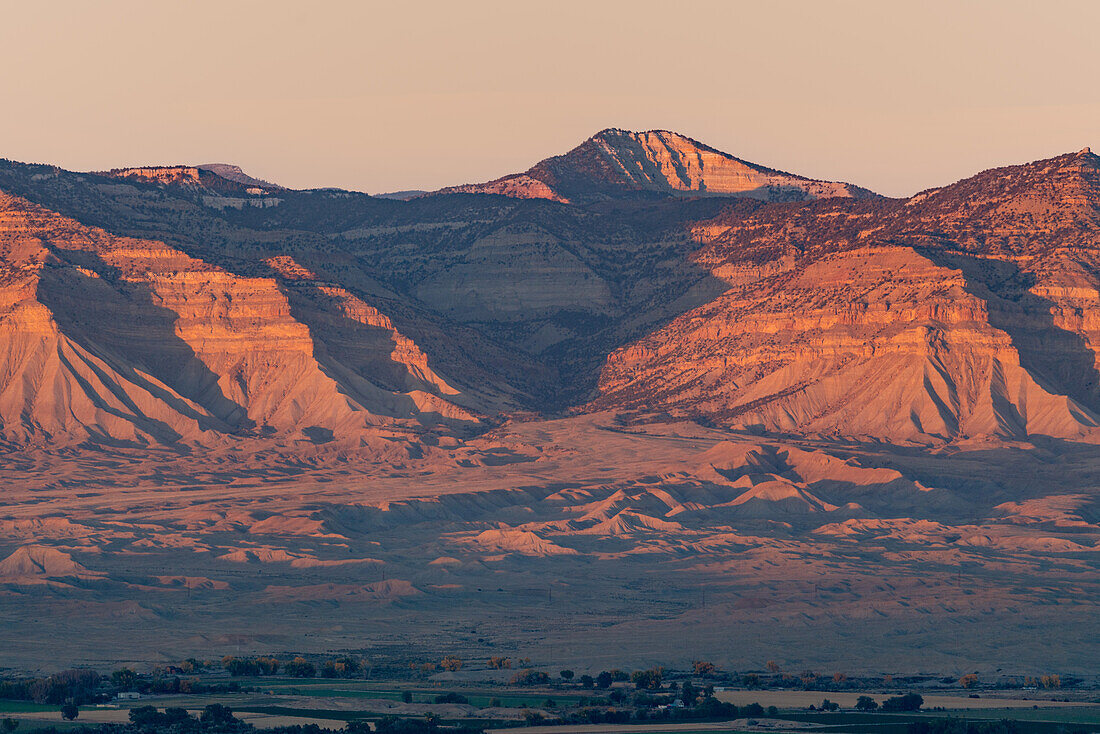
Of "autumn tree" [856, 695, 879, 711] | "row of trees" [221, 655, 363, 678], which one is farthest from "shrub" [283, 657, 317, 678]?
"autumn tree" [856, 695, 879, 711]

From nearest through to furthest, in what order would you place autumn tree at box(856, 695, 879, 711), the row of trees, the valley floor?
autumn tree at box(856, 695, 879, 711), the row of trees, the valley floor

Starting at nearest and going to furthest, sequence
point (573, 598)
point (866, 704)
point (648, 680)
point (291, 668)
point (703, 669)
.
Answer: point (866, 704) → point (648, 680) → point (291, 668) → point (703, 669) → point (573, 598)

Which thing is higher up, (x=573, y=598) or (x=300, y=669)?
(x=573, y=598)

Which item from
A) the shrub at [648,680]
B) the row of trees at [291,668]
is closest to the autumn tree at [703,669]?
the shrub at [648,680]

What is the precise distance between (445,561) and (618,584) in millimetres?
15823

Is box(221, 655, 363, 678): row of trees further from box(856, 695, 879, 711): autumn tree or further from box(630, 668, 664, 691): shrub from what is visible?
box(856, 695, 879, 711): autumn tree

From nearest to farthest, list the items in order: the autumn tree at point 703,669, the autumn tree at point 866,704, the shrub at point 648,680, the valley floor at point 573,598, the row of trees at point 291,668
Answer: the autumn tree at point 866,704
the shrub at point 648,680
the row of trees at point 291,668
the autumn tree at point 703,669
the valley floor at point 573,598

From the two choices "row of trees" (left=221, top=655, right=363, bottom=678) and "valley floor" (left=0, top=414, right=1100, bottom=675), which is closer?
"row of trees" (left=221, top=655, right=363, bottom=678)

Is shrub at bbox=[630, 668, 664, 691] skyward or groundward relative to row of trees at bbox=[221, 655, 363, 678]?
groundward

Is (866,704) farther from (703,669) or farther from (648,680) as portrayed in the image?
(703,669)

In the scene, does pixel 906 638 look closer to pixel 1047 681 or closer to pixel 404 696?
pixel 1047 681

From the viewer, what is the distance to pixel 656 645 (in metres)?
147

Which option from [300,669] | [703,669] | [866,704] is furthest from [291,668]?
[866,704]

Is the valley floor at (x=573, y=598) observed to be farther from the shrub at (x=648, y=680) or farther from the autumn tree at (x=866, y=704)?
the autumn tree at (x=866, y=704)
